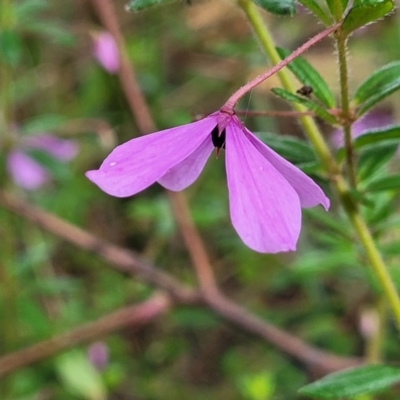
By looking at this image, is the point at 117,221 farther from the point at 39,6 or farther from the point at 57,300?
the point at 39,6

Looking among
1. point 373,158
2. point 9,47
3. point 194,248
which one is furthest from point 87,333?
point 373,158

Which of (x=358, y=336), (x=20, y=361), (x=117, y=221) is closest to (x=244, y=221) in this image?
(x=20, y=361)

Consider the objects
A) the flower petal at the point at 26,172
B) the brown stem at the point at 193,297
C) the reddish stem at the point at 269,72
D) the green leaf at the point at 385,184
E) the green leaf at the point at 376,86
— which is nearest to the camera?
the reddish stem at the point at 269,72

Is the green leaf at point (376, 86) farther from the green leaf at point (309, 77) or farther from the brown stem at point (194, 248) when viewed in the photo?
the brown stem at point (194, 248)

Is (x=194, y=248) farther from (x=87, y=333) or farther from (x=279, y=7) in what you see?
(x=279, y=7)

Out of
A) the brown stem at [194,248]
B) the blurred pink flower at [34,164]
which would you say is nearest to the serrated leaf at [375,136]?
the brown stem at [194,248]

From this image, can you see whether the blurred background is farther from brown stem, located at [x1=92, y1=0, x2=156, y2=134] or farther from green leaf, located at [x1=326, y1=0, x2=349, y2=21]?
green leaf, located at [x1=326, y1=0, x2=349, y2=21]
